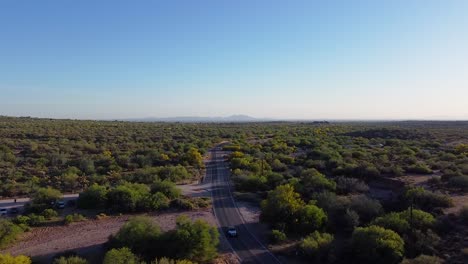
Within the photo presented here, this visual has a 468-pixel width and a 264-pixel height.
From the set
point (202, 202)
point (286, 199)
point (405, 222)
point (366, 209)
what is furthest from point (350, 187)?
point (202, 202)

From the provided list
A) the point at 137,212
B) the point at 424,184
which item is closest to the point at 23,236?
the point at 137,212

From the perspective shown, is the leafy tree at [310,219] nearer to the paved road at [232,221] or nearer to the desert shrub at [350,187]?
the paved road at [232,221]

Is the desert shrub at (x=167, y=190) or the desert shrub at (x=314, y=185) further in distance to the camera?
the desert shrub at (x=167, y=190)

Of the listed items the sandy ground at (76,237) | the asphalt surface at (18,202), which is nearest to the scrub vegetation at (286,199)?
the sandy ground at (76,237)

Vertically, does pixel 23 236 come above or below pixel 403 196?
below

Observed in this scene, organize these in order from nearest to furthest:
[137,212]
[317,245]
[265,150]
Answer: [317,245] < [137,212] < [265,150]

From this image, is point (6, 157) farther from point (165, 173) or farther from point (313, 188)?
point (313, 188)

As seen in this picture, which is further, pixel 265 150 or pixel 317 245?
pixel 265 150
